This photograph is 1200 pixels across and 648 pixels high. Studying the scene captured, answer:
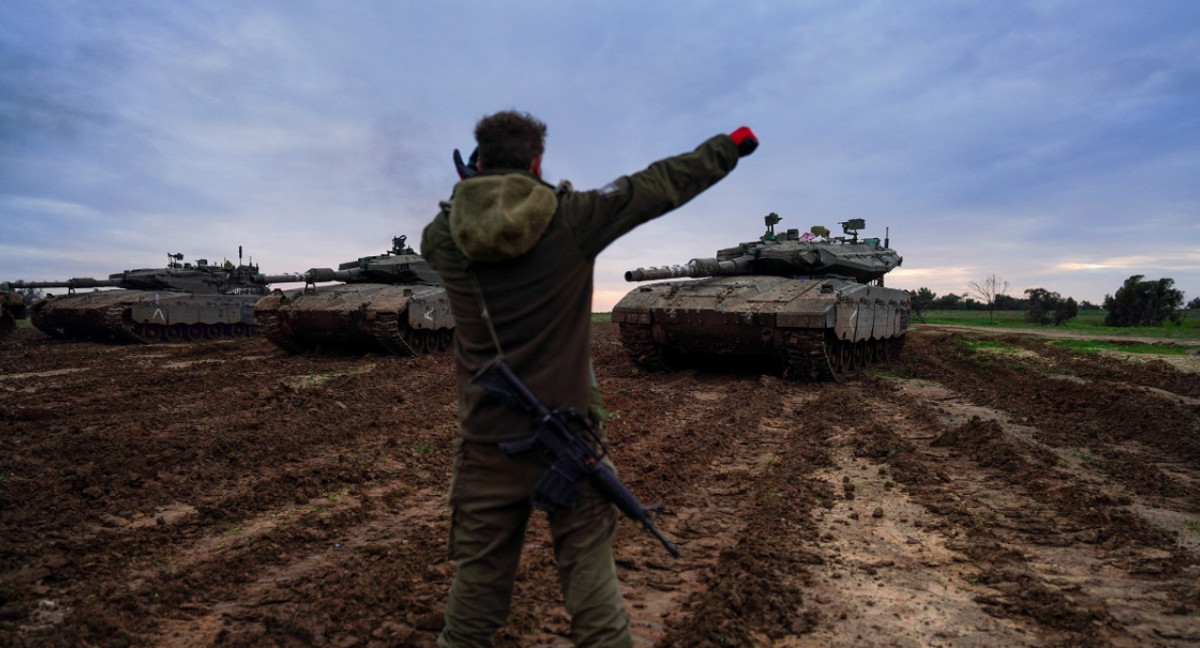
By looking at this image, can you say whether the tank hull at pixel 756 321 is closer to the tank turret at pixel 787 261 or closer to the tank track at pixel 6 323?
the tank turret at pixel 787 261

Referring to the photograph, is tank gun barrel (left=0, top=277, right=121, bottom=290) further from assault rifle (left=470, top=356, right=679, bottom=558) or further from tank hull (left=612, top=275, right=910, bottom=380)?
assault rifle (left=470, top=356, right=679, bottom=558)

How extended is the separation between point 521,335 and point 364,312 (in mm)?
11852

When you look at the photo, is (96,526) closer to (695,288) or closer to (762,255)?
(695,288)

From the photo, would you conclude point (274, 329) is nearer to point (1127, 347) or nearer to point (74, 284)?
point (74, 284)

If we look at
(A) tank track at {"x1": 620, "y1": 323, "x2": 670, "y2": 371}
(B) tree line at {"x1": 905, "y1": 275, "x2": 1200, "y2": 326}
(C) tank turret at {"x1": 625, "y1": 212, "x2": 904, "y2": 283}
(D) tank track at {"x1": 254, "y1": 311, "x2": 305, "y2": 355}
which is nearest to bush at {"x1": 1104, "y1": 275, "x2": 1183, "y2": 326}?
(B) tree line at {"x1": 905, "y1": 275, "x2": 1200, "y2": 326}

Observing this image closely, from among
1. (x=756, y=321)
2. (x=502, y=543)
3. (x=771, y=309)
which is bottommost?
(x=502, y=543)

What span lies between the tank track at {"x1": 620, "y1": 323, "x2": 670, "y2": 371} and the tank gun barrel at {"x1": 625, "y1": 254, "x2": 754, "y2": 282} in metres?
0.88

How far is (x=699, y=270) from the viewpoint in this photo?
11.4 metres

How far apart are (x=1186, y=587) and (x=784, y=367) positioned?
7.52 meters

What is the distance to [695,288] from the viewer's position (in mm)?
11266

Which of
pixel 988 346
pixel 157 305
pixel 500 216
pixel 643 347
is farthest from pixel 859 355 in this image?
pixel 157 305

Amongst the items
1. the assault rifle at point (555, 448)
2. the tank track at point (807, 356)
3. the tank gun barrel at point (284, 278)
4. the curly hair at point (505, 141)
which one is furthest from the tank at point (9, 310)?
the assault rifle at point (555, 448)

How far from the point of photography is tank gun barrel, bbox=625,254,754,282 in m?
10.5

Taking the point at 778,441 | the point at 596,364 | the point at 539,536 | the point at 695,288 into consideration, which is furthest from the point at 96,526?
the point at 596,364
